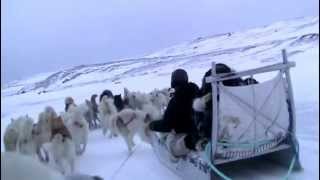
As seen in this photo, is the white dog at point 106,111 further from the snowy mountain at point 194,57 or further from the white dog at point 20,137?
the snowy mountain at point 194,57

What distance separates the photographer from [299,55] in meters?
11.2

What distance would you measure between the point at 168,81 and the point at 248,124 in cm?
932

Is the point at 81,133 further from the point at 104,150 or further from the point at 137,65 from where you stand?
the point at 137,65

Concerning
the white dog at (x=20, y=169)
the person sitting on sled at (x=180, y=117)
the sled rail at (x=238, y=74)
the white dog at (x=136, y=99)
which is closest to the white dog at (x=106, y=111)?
the white dog at (x=136, y=99)

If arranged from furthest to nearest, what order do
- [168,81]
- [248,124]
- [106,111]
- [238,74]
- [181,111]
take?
[168,81] → [106,111] → [181,111] → [248,124] → [238,74]

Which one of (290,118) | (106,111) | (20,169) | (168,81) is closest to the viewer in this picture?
(20,169)

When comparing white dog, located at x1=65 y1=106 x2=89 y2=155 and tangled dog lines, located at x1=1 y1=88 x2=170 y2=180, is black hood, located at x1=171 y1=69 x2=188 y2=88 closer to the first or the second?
tangled dog lines, located at x1=1 y1=88 x2=170 y2=180

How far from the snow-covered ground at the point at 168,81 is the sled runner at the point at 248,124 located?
0.28m

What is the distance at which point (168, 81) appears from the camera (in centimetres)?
1323

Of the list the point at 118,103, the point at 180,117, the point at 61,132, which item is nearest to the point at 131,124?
the point at 61,132

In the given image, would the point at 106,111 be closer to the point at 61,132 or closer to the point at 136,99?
the point at 136,99

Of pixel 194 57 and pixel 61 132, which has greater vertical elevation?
pixel 194 57

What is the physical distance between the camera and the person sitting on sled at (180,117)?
4.29 meters

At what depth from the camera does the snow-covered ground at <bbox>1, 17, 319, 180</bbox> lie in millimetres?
4891
